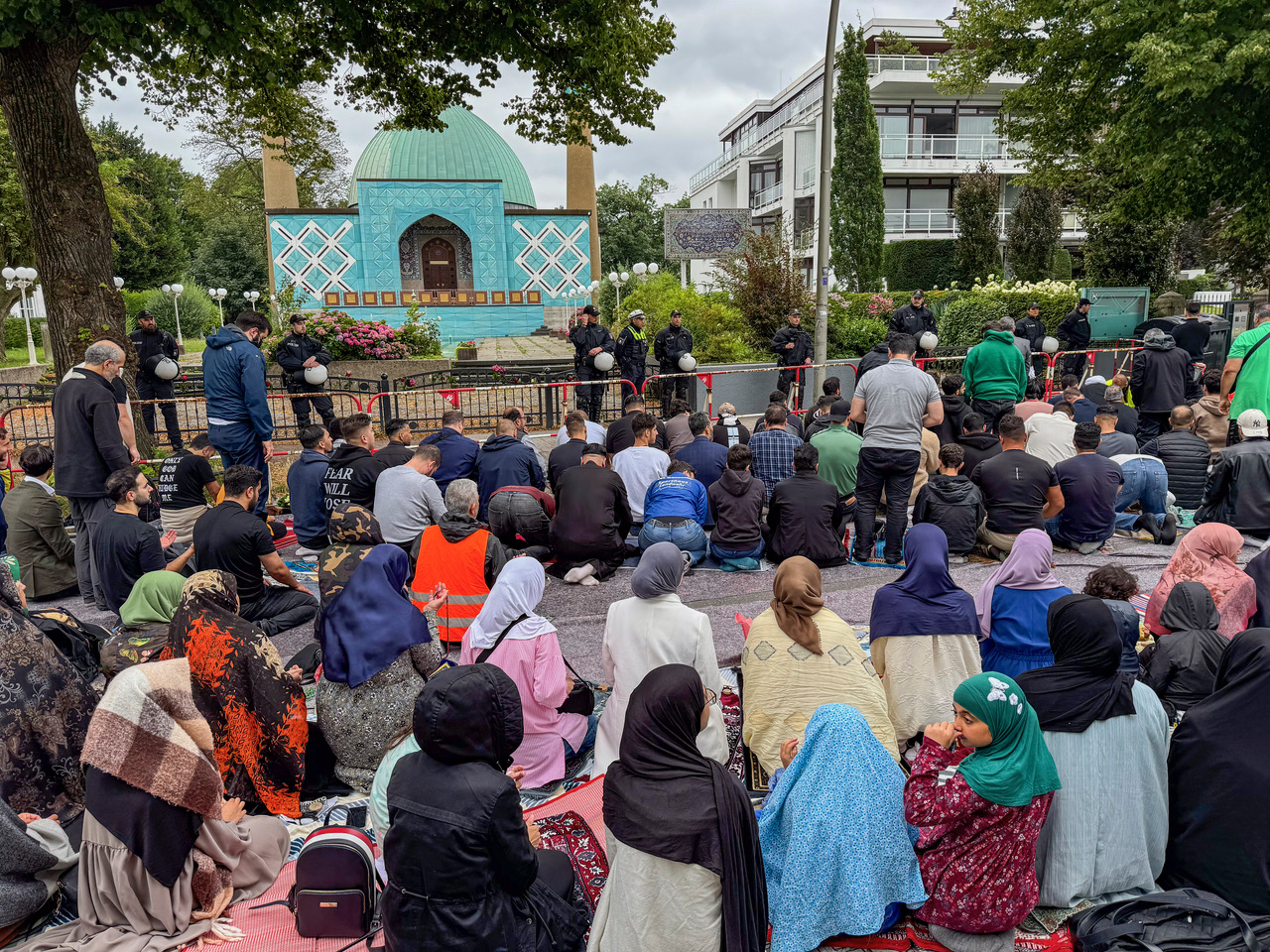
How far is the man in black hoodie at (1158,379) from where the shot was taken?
32.3 ft

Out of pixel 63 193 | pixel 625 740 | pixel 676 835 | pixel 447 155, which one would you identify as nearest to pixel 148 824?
pixel 625 740

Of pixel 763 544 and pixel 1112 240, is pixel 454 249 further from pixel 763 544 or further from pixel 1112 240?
pixel 763 544

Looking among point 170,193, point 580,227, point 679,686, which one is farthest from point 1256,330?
point 170,193

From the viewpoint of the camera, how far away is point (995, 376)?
9.34m

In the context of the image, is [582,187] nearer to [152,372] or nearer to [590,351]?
[590,351]

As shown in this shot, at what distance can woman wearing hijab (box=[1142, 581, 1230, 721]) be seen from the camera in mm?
3992

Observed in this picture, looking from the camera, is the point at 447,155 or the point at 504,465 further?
the point at 447,155

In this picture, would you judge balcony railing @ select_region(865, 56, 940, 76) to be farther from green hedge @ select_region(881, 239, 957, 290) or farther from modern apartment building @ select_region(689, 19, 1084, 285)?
green hedge @ select_region(881, 239, 957, 290)

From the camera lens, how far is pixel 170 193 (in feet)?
162

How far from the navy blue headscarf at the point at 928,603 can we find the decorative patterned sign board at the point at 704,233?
20.3 m

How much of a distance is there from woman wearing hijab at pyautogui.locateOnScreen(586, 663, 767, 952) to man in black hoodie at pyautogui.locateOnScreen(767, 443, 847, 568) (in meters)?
4.33

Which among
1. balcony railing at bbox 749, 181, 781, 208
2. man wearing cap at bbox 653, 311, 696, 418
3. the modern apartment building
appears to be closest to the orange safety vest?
man wearing cap at bbox 653, 311, 696, 418

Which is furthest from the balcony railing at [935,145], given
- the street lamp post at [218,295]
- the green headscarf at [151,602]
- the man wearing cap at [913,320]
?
the green headscarf at [151,602]

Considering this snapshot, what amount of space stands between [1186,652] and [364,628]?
3.81m
